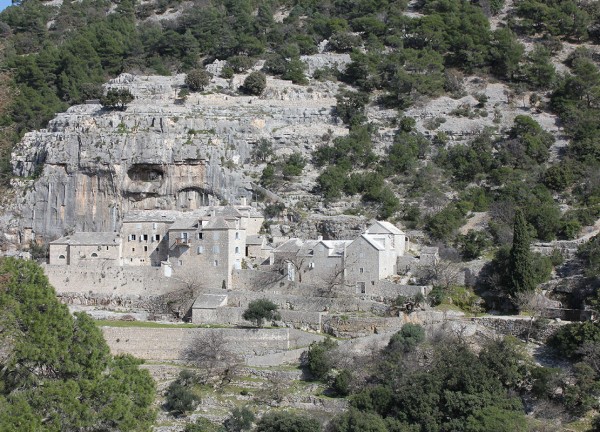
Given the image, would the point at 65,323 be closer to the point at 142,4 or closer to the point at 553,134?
the point at 553,134

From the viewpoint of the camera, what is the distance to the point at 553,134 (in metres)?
72.8

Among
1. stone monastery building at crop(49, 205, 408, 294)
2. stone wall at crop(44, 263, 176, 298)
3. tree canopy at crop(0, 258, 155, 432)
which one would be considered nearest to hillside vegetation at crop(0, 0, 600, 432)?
tree canopy at crop(0, 258, 155, 432)

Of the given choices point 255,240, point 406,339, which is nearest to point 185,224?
point 255,240

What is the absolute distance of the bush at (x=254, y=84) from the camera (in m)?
77.4

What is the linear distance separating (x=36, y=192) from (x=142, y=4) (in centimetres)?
4979

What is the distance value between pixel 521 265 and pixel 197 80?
112 feet

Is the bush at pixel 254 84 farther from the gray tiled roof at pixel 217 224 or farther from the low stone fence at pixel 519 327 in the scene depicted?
the low stone fence at pixel 519 327

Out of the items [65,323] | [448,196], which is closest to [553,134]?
[448,196]

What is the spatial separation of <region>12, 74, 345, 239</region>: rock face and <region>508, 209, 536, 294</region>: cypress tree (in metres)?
20.9

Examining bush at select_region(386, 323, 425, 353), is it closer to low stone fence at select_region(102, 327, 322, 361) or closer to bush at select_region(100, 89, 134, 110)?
low stone fence at select_region(102, 327, 322, 361)

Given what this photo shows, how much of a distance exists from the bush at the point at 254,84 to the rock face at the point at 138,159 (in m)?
3.68

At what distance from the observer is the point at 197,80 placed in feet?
253

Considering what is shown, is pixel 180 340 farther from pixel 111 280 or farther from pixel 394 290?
pixel 394 290

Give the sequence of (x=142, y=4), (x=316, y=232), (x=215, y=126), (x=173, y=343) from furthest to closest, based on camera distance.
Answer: (x=142, y=4), (x=215, y=126), (x=316, y=232), (x=173, y=343)
